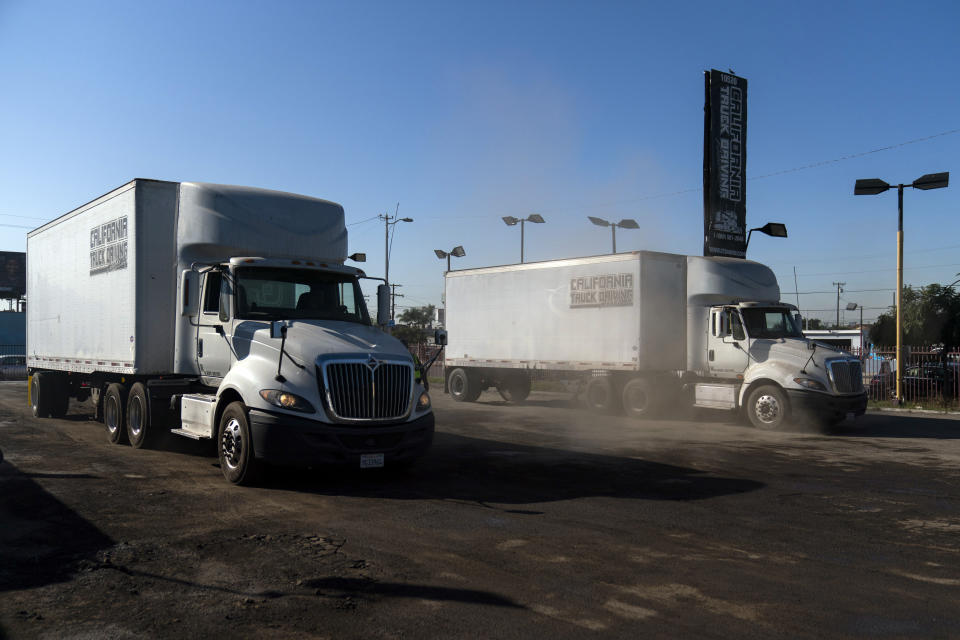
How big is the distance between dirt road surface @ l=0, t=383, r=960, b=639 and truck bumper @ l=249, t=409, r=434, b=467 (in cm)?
44

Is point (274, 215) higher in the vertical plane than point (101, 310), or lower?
higher

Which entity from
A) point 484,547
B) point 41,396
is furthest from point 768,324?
point 41,396

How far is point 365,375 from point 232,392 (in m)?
1.86

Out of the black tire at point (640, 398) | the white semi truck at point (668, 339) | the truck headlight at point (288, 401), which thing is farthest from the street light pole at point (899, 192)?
the truck headlight at point (288, 401)

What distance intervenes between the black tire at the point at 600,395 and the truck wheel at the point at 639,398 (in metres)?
0.36

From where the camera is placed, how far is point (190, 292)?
10.2m

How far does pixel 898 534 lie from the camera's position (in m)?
6.87

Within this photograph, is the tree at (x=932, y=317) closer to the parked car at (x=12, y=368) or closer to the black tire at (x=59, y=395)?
the black tire at (x=59, y=395)

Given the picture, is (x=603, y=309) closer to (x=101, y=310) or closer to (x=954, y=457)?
(x=954, y=457)

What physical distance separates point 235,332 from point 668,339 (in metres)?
11.5

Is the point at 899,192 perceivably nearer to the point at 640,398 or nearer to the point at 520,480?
the point at 640,398

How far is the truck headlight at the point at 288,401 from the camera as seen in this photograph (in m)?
8.40

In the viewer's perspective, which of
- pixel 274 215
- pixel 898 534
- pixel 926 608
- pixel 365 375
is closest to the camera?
pixel 926 608

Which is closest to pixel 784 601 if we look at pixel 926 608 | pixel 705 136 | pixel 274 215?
pixel 926 608
